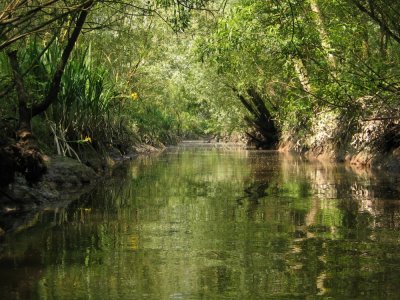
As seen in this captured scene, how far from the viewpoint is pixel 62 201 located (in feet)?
34.4

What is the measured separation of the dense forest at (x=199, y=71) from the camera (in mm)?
10523

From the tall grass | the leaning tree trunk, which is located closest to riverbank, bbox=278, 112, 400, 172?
the tall grass

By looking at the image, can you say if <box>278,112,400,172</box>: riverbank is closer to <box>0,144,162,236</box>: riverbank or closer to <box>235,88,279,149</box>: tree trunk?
<box>235,88,279,149</box>: tree trunk

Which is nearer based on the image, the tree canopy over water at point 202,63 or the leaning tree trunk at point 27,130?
the leaning tree trunk at point 27,130

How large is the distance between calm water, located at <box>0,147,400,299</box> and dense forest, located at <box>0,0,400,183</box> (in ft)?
7.20

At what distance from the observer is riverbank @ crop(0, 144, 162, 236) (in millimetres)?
8625

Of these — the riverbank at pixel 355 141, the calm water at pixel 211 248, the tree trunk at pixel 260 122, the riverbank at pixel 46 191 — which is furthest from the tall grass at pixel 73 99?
the tree trunk at pixel 260 122

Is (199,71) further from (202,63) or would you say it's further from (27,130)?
(27,130)

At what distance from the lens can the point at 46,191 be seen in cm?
1073

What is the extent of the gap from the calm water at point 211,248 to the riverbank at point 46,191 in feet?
1.05

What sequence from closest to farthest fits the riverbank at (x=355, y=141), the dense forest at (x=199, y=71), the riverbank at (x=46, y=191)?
1. the riverbank at (x=46, y=191)
2. the dense forest at (x=199, y=71)
3. the riverbank at (x=355, y=141)

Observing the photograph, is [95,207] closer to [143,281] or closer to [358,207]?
[358,207]

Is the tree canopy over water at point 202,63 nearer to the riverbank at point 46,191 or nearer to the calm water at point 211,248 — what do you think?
the riverbank at point 46,191

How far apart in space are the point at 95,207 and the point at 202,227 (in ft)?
8.89
